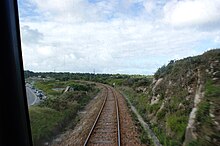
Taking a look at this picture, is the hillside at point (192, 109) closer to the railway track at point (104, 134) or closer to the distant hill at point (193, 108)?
the distant hill at point (193, 108)

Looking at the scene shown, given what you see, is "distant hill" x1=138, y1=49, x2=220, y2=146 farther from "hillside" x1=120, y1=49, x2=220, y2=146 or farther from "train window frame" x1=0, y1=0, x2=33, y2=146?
"train window frame" x1=0, y1=0, x2=33, y2=146

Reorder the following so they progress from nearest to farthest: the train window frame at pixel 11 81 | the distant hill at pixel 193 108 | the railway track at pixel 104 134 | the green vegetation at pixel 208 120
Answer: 1. the train window frame at pixel 11 81
2. the green vegetation at pixel 208 120
3. the distant hill at pixel 193 108
4. the railway track at pixel 104 134

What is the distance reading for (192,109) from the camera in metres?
13.0

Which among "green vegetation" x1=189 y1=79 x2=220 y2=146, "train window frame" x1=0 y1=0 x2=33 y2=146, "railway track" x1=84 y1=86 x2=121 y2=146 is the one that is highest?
"train window frame" x1=0 y1=0 x2=33 y2=146

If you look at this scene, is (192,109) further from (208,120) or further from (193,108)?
(208,120)

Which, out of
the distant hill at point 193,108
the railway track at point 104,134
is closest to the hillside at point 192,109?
the distant hill at point 193,108

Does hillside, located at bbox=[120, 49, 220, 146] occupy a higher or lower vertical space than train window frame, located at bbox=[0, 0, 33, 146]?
lower

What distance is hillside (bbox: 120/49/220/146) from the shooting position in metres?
9.70

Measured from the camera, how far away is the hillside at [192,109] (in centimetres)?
970

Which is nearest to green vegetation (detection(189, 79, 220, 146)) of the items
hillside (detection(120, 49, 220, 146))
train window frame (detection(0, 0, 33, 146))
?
hillside (detection(120, 49, 220, 146))

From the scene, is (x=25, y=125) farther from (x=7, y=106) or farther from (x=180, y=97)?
(x=180, y=97)

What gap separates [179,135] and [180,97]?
4.79 metres

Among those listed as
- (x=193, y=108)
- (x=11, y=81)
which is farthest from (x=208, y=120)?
(x=11, y=81)

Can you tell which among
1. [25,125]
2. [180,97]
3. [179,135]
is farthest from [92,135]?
[25,125]
